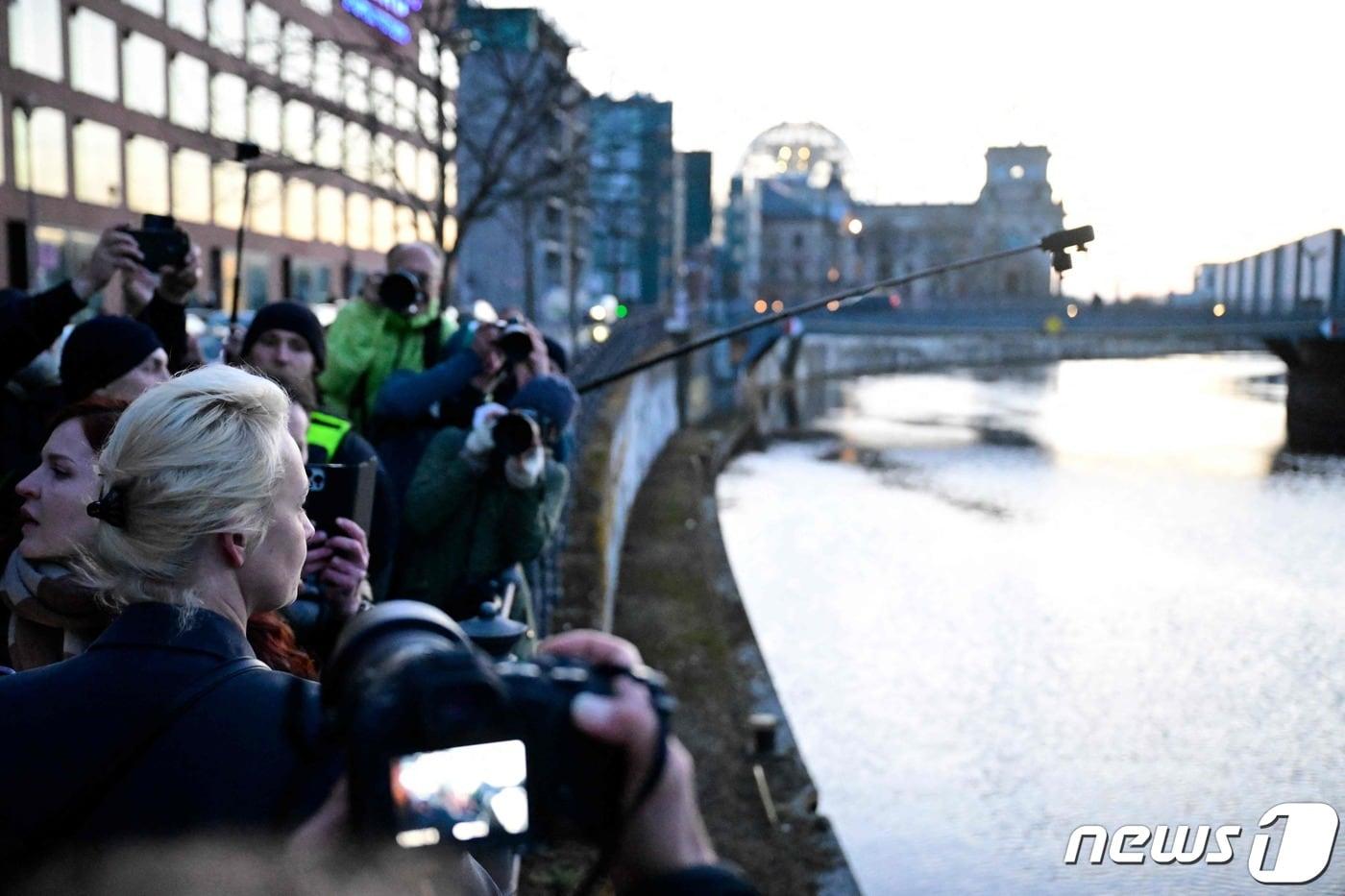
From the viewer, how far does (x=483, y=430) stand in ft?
12.1

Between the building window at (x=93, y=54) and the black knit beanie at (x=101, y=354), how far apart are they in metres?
29.4

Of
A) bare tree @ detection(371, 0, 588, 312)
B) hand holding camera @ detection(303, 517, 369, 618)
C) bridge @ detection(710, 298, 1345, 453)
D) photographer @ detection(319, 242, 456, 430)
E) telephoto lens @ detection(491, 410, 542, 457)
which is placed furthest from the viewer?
Result: bridge @ detection(710, 298, 1345, 453)

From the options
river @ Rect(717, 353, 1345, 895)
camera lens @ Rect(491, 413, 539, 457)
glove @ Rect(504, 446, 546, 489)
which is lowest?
river @ Rect(717, 353, 1345, 895)

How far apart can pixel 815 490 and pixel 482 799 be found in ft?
93.3

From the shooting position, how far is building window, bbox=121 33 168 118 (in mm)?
31188

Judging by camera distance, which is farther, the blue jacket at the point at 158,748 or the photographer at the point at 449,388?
the photographer at the point at 449,388

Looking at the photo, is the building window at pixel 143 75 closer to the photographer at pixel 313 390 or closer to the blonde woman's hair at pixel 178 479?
the photographer at pixel 313 390

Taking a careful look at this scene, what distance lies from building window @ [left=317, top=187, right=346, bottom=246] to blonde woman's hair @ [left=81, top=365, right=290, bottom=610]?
40858mm

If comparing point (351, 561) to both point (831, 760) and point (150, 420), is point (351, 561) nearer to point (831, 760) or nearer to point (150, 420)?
point (150, 420)

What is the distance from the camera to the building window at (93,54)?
1134 inches

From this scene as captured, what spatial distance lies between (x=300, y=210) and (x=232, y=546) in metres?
40.0

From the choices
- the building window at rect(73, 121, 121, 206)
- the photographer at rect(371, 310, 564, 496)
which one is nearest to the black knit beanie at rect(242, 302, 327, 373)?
the photographer at rect(371, 310, 564, 496)

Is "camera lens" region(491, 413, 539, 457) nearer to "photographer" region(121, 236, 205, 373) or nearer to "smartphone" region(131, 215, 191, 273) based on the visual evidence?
"photographer" region(121, 236, 205, 373)

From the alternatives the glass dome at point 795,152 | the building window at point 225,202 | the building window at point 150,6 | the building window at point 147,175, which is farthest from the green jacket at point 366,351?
the glass dome at point 795,152
